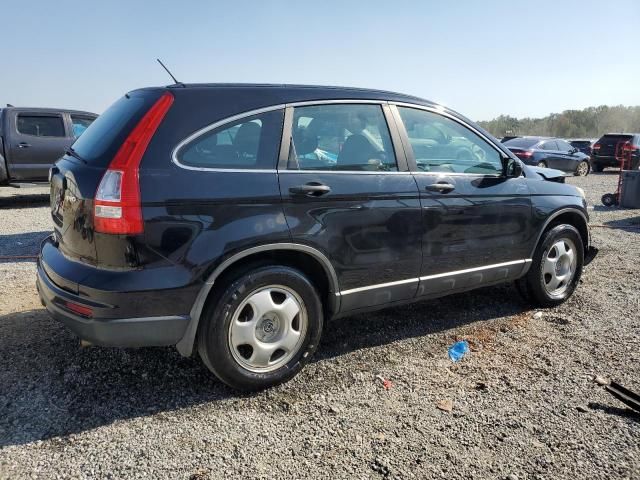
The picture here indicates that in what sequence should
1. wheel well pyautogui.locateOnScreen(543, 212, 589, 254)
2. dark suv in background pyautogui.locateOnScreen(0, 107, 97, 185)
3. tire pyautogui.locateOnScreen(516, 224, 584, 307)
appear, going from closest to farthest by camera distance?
tire pyautogui.locateOnScreen(516, 224, 584, 307)
wheel well pyautogui.locateOnScreen(543, 212, 589, 254)
dark suv in background pyautogui.locateOnScreen(0, 107, 97, 185)

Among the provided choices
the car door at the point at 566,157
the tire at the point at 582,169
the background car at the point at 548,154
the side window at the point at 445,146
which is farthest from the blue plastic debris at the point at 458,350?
the tire at the point at 582,169

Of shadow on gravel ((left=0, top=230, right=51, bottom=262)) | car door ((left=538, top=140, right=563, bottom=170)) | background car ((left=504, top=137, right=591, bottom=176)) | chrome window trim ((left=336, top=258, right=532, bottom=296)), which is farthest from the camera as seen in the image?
car door ((left=538, top=140, right=563, bottom=170))

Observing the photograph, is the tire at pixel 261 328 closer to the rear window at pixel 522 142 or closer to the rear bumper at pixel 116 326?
the rear bumper at pixel 116 326

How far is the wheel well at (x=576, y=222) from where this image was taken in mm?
4691

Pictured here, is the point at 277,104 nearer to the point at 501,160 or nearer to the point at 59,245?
the point at 59,245

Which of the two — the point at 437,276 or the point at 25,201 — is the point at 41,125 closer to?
the point at 25,201

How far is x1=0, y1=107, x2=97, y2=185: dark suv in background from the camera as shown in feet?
34.1

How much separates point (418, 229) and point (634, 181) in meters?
9.59

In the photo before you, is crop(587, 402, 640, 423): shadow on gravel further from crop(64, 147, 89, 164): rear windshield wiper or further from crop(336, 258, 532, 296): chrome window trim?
crop(64, 147, 89, 164): rear windshield wiper

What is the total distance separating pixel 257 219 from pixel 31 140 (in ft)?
31.8

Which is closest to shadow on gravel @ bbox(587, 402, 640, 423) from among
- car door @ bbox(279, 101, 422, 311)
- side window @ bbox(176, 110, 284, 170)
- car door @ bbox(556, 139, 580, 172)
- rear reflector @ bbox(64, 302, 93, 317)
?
car door @ bbox(279, 101, 422, 311)

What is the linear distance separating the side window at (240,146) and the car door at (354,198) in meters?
0.09

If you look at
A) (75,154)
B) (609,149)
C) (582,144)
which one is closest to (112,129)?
(75,154)

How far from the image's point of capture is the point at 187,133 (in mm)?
2875
